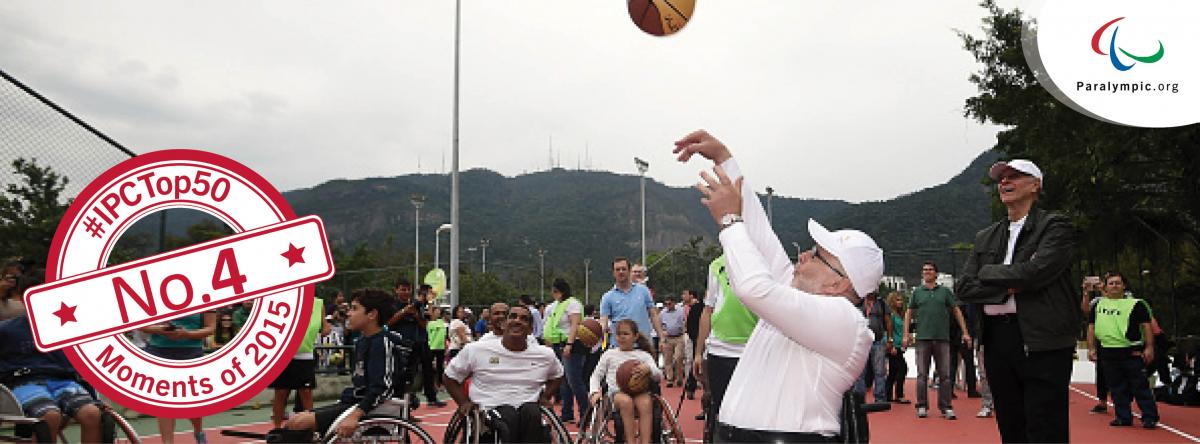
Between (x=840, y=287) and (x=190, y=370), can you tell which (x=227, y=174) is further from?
(x=840, y=287)

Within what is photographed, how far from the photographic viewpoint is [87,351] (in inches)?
138

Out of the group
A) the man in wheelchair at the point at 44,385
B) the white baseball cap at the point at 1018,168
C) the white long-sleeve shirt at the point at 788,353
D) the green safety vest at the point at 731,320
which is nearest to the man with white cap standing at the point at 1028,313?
the white baseball cap at the point at 1018,168

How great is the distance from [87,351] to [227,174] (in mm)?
904

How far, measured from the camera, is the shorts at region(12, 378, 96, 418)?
15.9ft

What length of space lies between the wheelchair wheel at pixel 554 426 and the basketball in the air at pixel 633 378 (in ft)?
2.13

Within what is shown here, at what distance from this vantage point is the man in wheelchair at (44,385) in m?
4.85

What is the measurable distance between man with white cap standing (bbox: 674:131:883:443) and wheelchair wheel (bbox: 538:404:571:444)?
3358 millimetres

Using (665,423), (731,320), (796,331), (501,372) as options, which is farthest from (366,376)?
(796,331)

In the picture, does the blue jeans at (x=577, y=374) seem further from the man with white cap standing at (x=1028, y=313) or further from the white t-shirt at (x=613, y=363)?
the man with white cap standing at (x=1028, y=313)

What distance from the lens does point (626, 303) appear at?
9570 millimetres

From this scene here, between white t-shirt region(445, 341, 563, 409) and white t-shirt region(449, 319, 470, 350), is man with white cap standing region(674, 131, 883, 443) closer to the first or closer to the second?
white t-shirt region(445, 341, 563, 409)

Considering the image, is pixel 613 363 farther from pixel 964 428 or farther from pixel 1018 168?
pixel 964 428

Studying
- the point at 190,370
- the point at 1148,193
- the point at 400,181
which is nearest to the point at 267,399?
the point at 190,370

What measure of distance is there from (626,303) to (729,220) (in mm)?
7076
